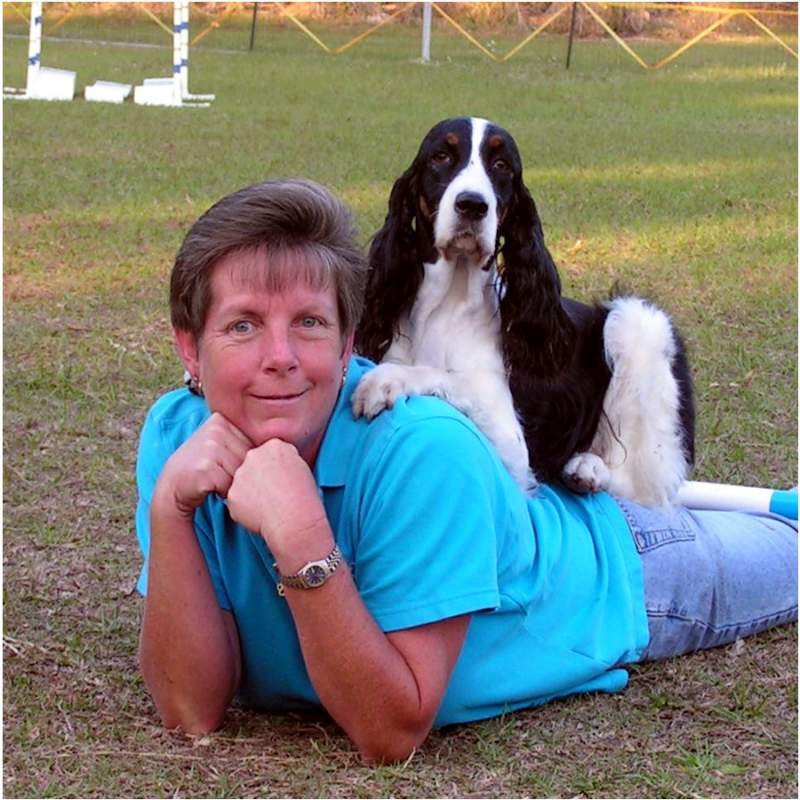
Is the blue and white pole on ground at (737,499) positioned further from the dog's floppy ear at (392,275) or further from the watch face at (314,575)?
the watch face at (314,575)

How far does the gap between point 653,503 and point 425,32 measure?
68.6ft

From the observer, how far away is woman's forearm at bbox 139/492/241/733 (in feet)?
10.1

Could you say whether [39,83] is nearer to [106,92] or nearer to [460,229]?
[106,92]

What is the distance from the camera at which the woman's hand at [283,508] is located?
2855 millimetres

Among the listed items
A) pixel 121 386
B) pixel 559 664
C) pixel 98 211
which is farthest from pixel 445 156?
pixel 98 211

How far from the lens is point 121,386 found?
6359mm

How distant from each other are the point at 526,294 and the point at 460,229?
247mm

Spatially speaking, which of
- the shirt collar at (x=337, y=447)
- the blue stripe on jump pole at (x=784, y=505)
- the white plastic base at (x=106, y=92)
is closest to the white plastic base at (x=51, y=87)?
the white plastic base at (x=106, y=92)

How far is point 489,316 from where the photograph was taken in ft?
13.8

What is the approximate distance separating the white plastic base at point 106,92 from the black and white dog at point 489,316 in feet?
42.6

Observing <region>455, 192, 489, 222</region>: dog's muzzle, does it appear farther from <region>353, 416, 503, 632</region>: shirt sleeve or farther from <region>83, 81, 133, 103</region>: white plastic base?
<region>83, 81, 133, 103</region>: white plastic base

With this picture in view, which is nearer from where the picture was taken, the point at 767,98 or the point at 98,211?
the point at 98,211

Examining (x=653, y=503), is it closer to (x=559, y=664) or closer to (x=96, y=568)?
(x=559, y=664)

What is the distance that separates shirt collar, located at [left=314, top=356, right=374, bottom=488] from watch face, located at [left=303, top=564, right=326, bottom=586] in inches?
10.8
